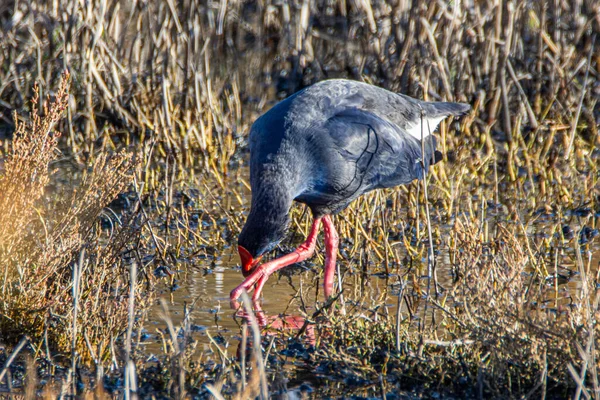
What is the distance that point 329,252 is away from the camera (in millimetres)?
4816

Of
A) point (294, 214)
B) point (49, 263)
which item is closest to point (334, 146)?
point (294, 214)

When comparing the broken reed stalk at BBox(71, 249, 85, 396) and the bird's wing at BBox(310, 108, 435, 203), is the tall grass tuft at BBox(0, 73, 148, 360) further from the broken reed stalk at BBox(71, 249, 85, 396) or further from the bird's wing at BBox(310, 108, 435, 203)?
the bird's wing at BBox(310, 108, 435, 203)

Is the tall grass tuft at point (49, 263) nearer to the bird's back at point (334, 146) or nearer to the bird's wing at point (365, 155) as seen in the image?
the bird's back at point (334, 146)

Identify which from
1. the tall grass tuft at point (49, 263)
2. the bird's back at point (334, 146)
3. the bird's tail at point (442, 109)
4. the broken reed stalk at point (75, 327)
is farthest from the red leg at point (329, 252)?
the broken reed stalk at point (75, 327)

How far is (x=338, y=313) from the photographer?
11.9ft

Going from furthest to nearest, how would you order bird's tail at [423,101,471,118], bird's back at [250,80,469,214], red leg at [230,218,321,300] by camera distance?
bird's tail at [423,101,471,118] → red leg at [230,218,321,300] → bird's back at [250,80,469,214]

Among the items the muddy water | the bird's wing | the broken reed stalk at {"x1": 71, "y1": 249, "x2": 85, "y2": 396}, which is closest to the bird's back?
the bird's wing

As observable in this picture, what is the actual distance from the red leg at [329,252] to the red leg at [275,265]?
73 millimetres

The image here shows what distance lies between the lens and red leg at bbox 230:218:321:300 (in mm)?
4457

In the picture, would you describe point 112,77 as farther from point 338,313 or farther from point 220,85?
point 338,313

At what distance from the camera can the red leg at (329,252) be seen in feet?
15.4

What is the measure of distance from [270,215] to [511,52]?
139 inches

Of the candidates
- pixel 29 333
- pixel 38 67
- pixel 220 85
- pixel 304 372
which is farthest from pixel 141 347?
pixel 220 85

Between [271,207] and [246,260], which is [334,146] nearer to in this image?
[271,207]
